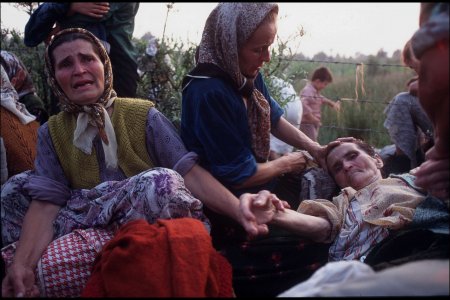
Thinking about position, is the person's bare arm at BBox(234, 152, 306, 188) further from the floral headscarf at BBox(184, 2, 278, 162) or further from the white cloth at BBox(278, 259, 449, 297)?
the white cloth at BBox(278, 259, 449, 297)

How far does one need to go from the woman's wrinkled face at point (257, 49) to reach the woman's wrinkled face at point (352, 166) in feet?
2.45

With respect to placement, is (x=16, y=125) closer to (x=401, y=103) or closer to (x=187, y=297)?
(x=187, y=297)

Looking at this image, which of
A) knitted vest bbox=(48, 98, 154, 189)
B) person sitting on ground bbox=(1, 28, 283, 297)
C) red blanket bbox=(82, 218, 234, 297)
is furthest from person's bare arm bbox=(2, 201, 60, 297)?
red blanket bbox=(82, 218, 234, 297)

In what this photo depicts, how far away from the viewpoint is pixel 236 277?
221cm

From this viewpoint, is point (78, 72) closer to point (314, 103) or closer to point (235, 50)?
point (235, 50)

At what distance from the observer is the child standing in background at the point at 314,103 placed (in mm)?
6176

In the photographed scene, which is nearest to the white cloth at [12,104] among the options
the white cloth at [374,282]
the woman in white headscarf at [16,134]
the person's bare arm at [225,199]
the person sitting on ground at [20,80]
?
the woman in white headscarf at [16,134]

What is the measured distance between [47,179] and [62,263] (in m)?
0.48

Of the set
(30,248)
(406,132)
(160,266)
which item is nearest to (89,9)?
(30,248)

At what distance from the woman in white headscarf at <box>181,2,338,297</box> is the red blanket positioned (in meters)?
0.43

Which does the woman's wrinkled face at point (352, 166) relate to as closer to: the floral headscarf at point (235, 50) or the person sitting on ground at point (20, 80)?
the floral headscarf at point (235, 50)

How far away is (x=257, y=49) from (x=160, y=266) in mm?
1139

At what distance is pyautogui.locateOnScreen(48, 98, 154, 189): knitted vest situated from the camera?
253 cm

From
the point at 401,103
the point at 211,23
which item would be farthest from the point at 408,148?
the point at 211,23
